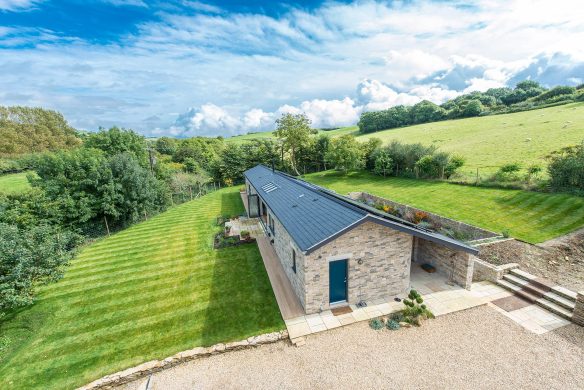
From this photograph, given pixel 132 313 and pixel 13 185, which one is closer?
pixel 132 313

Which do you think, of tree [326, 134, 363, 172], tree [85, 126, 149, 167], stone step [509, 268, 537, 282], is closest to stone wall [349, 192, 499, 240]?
stone step [509, 268, 537, 282]

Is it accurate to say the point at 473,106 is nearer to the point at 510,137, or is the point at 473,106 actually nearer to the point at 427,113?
the point at 427,113

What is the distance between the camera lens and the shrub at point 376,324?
9469 mm

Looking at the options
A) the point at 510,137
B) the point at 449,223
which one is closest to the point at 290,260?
the point at 449,223

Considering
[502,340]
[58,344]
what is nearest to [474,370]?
[502,340]

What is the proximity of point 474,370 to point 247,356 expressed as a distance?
7263mm

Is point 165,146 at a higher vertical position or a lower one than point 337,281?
higher

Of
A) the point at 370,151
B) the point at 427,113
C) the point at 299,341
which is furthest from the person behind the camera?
the point at 427,113

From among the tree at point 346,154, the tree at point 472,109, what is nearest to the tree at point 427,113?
the tree at point 472,109

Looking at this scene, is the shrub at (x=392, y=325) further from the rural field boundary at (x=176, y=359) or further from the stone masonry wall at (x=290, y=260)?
the rural field boundary at (x=176, y=359)

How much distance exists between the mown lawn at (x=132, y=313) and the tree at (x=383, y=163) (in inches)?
1109

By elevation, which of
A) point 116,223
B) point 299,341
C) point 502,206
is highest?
point 502,206

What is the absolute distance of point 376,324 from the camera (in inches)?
375

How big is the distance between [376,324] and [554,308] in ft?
23.5
